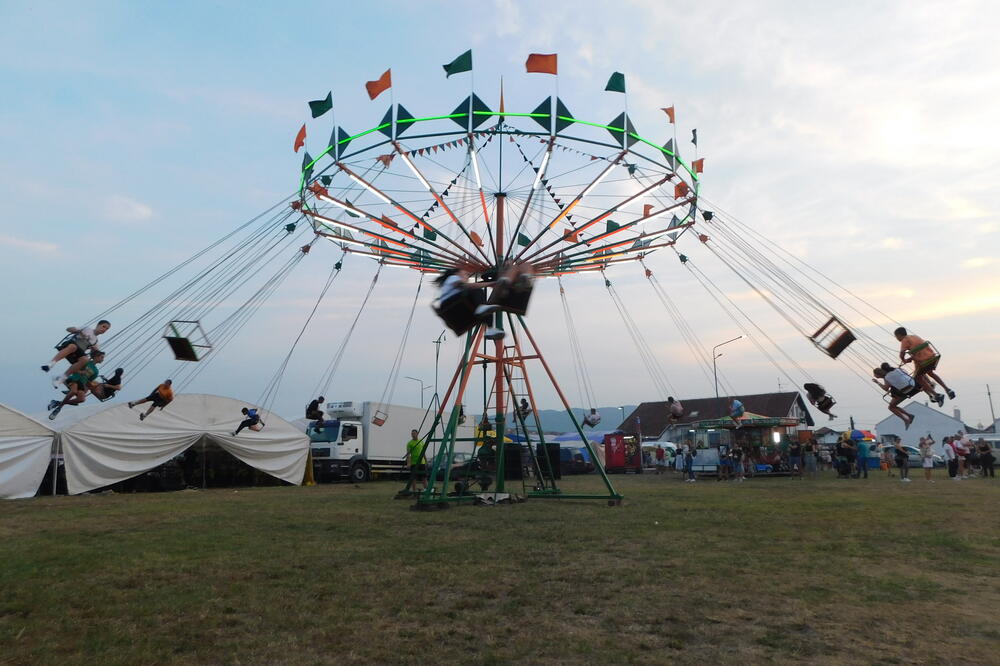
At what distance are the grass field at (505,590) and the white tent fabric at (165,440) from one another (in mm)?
8779

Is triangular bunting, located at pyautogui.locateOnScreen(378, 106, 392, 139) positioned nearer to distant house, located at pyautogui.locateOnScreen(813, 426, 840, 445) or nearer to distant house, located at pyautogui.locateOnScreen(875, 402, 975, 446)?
distant house, located at pyautogui.locateOnScreen(813, 426, 840, 445)

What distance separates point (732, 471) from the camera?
106 ft

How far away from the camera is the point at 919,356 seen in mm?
12719

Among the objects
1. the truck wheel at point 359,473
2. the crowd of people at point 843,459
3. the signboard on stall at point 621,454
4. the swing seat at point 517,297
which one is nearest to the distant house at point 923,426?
the crowd of people at point 843,459

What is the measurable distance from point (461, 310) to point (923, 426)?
65.4 metres

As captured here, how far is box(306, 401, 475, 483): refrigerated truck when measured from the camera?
100ft

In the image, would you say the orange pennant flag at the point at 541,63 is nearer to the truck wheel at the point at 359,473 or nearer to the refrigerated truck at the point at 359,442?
the refrigerated truck at the point at 359,442

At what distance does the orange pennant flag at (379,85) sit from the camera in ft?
47.0

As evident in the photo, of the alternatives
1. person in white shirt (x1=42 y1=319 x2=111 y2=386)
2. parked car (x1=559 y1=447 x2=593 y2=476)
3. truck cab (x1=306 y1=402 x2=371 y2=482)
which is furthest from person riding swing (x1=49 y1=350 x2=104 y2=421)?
parked car (x1=559 y1=447 x2=593 y2=476)

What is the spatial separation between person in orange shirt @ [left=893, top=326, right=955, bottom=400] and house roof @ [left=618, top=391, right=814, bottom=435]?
5076 centimetres

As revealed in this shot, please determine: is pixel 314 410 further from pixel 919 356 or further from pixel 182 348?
pixel 919 356

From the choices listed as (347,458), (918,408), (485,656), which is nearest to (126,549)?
(485,656)

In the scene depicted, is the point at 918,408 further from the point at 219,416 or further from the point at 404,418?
the point at 219,416

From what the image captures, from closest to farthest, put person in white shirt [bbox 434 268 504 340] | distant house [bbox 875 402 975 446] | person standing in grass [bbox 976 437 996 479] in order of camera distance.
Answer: person in white shirt [bbox 434 268 504 340] < person standing in grass [bbox 976 437 996 479] < distant house [bbox 875 402 975 446]
